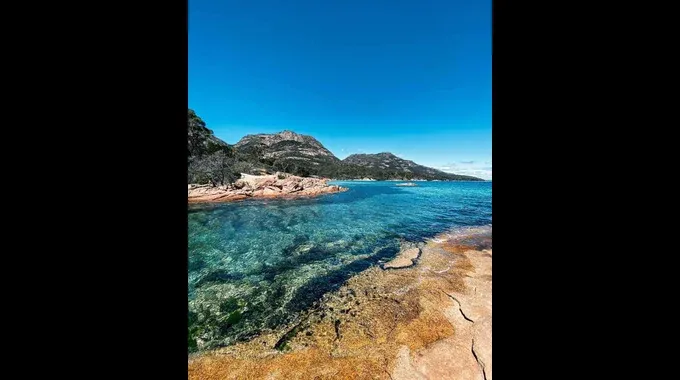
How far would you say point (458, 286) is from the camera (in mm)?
6898

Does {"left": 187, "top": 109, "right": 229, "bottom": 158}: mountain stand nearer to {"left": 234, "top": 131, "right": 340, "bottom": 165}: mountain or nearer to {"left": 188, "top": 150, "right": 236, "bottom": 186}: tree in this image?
{"left": 188, "top": 150, "right": 236, "bottom": 186}: tree

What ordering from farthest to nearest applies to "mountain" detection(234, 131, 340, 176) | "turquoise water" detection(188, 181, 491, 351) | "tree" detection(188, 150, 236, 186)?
"mountain" detection(234, 131, 340, 176), "tree" detection(188, 150, 236, 186), "turquoise water" detection(188, 181, 491, 351)

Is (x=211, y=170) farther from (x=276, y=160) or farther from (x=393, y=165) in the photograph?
(x=393, y=165)

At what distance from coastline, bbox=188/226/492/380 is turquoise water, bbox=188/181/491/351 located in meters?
0.69

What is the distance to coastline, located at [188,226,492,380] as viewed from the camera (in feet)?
12.8

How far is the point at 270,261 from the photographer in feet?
32.8

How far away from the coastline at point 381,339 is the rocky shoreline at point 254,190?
27.7 meters

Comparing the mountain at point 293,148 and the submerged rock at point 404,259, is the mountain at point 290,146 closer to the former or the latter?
the mountain at point 293,148

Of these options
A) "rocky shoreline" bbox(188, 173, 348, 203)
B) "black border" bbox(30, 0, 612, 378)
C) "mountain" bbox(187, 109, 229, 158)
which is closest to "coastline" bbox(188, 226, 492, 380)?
"black border" bbox(30, 0, 612, 378)

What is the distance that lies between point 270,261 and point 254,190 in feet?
88.9
